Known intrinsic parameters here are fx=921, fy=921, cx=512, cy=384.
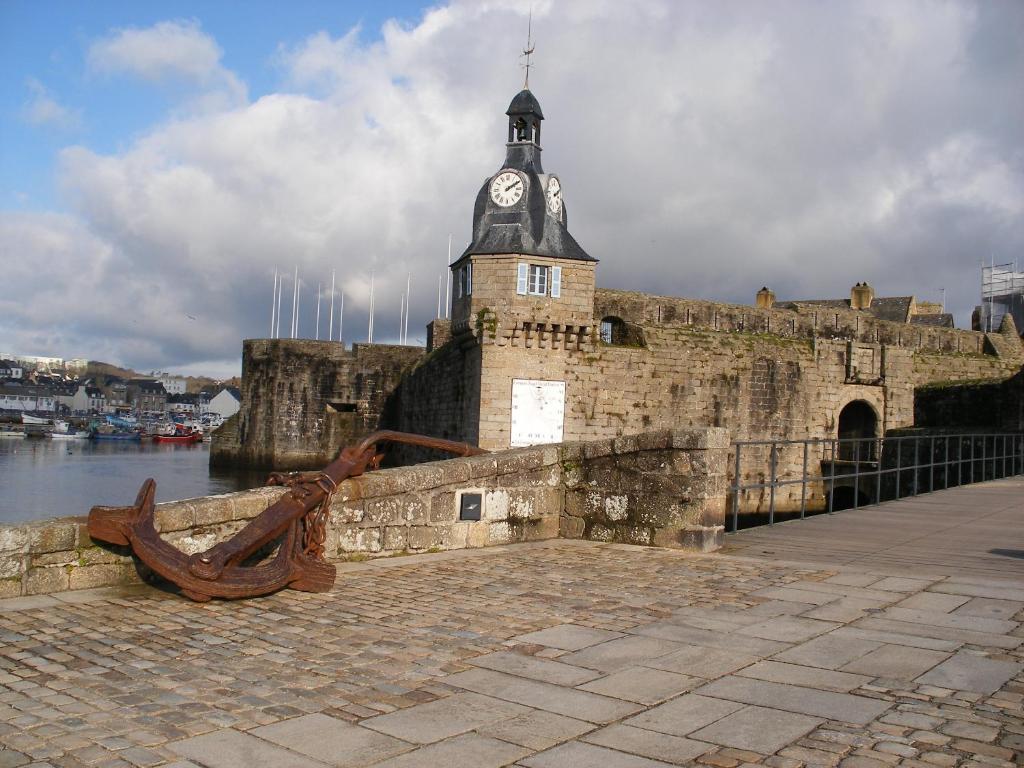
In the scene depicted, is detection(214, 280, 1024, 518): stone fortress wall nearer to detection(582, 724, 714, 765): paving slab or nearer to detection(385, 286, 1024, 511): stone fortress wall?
detection(385, 286, 1024, 511): stone fortress wall

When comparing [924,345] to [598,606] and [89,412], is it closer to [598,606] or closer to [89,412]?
[598,606]

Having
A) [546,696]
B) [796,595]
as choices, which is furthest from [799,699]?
[796,595]

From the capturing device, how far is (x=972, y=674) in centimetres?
407

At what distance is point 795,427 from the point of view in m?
27.5

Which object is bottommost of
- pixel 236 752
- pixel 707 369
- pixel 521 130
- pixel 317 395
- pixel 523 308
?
pixel 236 752

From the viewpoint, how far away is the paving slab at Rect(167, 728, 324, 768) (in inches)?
121

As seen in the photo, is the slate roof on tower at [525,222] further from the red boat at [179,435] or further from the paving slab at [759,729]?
the red boat at [179,435]

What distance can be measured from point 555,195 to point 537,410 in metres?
5.87

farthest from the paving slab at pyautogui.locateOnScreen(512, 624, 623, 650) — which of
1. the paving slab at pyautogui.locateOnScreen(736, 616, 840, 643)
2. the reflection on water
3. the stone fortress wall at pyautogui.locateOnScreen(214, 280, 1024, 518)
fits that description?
the reflection on water

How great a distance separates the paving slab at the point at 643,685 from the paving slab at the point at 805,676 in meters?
0.31

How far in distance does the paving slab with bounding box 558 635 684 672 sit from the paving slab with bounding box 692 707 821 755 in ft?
2.56

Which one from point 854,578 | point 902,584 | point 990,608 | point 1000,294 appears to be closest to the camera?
point 990,608

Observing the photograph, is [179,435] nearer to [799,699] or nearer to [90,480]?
[90,480]

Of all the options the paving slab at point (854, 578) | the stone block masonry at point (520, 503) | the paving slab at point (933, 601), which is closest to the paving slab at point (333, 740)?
the stone block masonry at point (520, 503)
